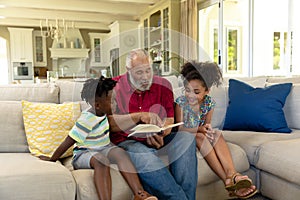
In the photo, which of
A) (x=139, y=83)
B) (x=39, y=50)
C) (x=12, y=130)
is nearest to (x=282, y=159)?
(x=139, y=83)

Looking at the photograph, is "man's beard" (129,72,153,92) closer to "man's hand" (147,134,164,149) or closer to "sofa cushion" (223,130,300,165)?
"man's hand" (147,134,164,149)

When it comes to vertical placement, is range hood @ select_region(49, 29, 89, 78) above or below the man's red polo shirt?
above

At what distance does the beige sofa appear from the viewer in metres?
1.25

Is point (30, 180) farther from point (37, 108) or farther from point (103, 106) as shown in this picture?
point (37, 108)

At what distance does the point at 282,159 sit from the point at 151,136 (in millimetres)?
773

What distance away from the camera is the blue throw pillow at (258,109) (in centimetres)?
205

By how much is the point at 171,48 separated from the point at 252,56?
3.47 meters

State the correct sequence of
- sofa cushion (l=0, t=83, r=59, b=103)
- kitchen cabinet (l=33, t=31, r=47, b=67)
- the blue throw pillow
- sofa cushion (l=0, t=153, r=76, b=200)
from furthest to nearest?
kitchen cabinet (l=33, t=31, r=47, b=67) < the blue throw pillow < sofa cushion (l=0, t=83, r=59, b=103) < sofa cushion (l=0, t=153, r=76, b=200)

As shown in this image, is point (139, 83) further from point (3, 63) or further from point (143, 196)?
point (3, 63)

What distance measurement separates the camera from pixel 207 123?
1.69 meters

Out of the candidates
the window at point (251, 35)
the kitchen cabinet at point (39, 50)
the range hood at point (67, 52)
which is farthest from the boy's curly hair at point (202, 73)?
the kitchen cabinet at point (39, 50)

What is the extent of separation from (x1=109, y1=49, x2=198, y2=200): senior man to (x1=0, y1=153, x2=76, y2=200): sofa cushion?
1.08ft

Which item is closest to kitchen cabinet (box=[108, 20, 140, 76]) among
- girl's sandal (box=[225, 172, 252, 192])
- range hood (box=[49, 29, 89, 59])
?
girl's sandal (box=[225, 172, 252, 192])

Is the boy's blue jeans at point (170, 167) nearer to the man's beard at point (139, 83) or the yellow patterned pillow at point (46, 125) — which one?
the man's beard at point (139, 83)
